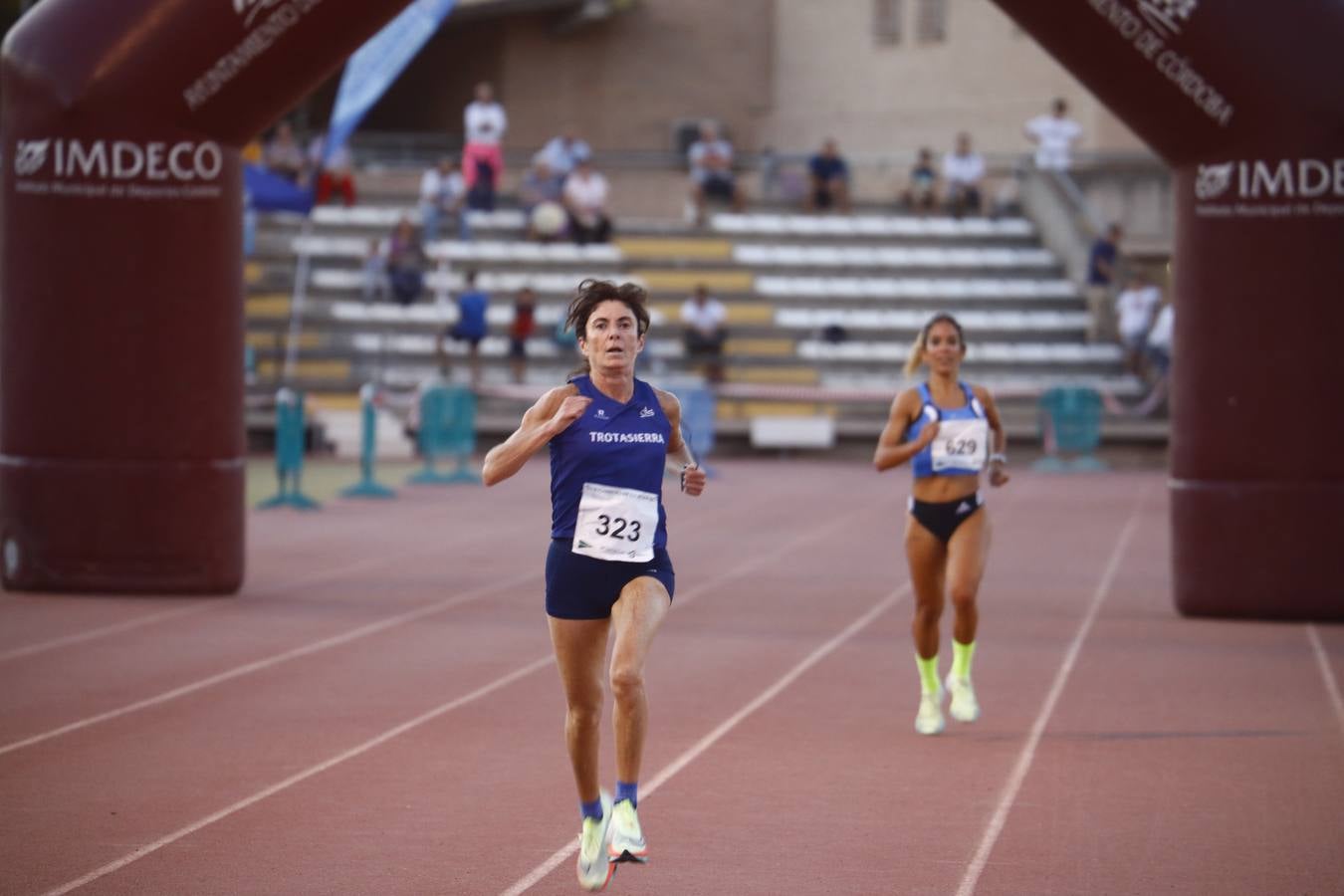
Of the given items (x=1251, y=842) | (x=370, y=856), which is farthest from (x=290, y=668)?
(x=1251, y=842)

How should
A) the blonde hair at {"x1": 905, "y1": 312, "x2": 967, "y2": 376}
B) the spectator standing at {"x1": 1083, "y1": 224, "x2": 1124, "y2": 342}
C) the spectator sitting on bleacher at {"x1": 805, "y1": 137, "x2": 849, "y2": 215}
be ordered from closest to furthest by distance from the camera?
the blonde hair at {"x1": 905, "y1": 312, "x2": 967, "y2": 376} < the spectator standing at {"x1": 1083, "y1": 224, "x2": 1124, "y2": 342} < the spectator sitting on bleacher at {"x1": 805, "y1": 137, "x2": 849, "y2": 215}

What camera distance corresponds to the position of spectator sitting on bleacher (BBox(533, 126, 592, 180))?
1367 inches

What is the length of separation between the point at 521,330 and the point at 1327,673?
1962 centimetres

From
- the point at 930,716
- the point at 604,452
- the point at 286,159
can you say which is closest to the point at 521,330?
Result: the point at 286,159

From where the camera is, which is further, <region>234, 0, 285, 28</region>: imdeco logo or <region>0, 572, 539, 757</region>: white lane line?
<region>234, 0, 285, 28</region>: imdeco logo

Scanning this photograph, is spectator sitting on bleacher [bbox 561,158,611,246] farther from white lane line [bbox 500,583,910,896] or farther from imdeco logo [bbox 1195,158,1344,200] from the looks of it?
imdeco logo [bbox 1195,158,1344,200]

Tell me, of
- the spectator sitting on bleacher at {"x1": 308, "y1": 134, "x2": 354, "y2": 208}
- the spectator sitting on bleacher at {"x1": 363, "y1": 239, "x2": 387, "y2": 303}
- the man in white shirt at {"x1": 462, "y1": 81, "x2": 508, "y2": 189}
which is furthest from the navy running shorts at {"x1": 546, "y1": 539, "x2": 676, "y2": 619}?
the spectator sitting on bleacher at {"x1": 308, "y1": 134, "x2": 354, "y2": 208}

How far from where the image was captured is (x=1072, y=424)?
29.1 meters

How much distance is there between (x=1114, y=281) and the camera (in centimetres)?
3262

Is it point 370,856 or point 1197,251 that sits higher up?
point 1197,251

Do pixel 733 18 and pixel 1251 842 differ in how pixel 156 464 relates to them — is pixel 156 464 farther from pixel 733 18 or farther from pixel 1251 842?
pixel 733 18

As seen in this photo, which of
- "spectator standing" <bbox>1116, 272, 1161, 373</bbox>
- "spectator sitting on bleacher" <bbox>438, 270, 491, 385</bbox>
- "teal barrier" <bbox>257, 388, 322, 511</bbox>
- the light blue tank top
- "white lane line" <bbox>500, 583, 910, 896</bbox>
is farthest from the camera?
"spectator standing" <bbox>1116, 272, 1161, 373</bbox>

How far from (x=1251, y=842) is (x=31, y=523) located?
30.8ft

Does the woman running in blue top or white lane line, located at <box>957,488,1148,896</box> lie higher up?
the woman running in blue top
